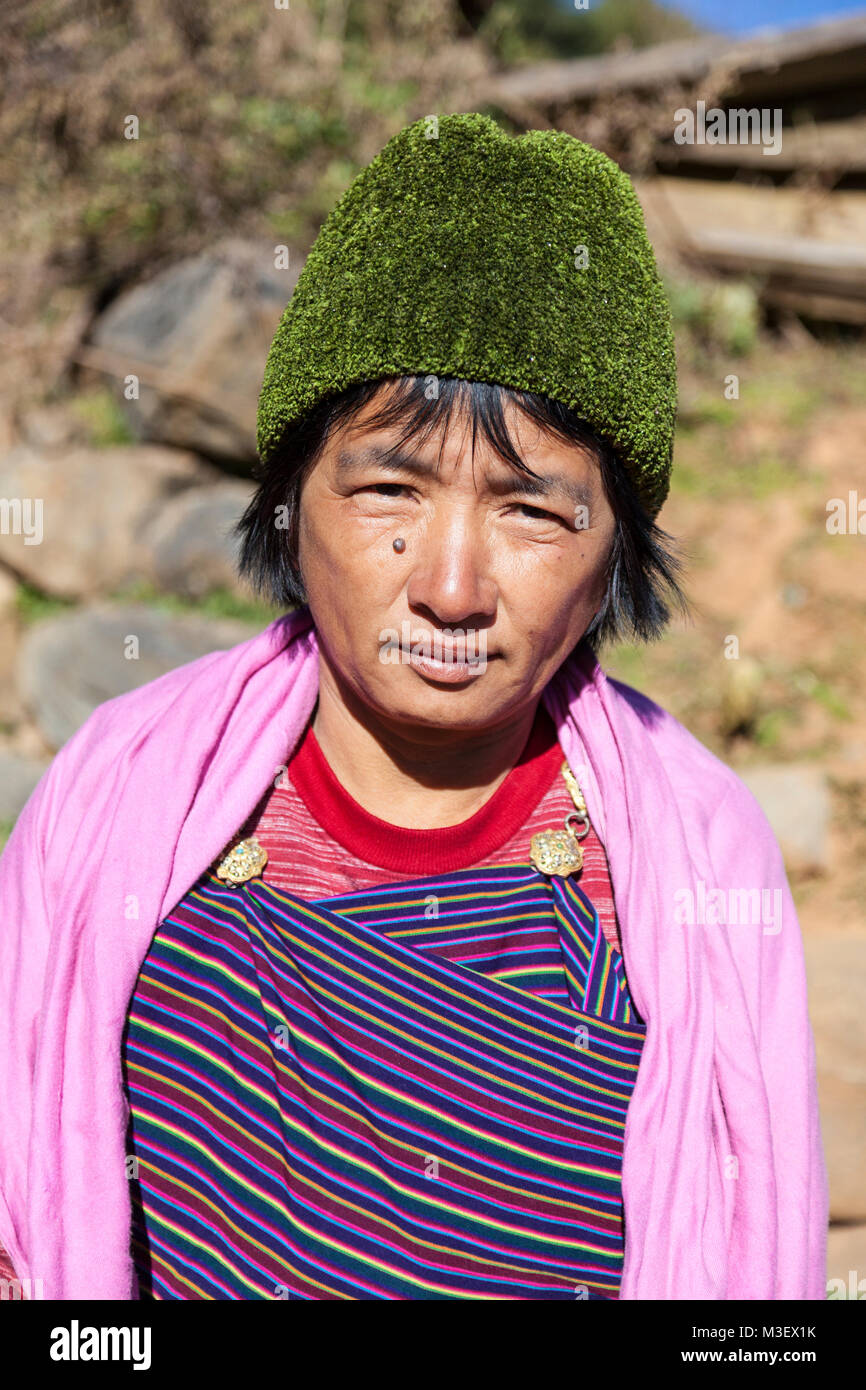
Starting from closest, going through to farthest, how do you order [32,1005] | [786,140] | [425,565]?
[425,565], [32,1005], [786,140]

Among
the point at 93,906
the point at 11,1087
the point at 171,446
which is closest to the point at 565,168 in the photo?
the point at 93,906

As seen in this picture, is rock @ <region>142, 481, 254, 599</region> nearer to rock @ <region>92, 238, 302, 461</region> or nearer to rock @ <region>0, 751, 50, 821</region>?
rock @ <region>92, 238, 302, 461</region>

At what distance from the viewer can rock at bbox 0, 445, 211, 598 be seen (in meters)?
5.56

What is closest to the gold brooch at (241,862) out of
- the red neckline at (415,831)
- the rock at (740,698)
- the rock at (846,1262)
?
the red neckline at (415,831)

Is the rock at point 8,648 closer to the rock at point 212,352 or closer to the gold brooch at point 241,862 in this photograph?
the rock at point 212,352

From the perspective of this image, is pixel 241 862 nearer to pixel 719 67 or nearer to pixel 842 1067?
pixel 842 1067

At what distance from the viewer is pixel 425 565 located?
1.45m

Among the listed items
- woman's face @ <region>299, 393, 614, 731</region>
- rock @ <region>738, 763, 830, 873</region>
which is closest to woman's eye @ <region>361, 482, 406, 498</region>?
woman's face @ <region>299, 393, 614, 731</region>

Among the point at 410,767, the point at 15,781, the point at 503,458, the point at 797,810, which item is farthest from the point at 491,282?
the point at 15,781

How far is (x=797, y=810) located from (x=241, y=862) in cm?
308

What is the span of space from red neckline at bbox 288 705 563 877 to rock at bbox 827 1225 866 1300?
1841 millimetres

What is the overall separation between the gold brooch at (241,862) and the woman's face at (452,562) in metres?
0.31
